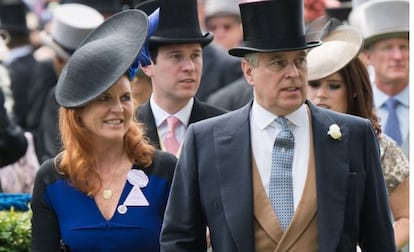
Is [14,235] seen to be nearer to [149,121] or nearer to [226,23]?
[149,121]

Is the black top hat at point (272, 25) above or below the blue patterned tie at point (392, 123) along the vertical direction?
above

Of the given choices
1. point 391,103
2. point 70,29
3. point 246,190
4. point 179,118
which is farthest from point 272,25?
point 70,29

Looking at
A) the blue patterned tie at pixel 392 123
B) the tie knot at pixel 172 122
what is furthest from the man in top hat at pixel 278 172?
the blue patterned tie at pixel 392 123

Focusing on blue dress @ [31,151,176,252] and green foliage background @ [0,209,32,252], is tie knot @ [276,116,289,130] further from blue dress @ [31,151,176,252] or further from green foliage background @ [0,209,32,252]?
green foliage background @ [0,209,32,252]

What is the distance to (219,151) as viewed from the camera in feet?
24.4

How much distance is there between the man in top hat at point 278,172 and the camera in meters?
7.25

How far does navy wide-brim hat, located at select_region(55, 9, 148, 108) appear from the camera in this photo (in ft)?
26.3

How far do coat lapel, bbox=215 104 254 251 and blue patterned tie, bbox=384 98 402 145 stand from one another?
3.00 m

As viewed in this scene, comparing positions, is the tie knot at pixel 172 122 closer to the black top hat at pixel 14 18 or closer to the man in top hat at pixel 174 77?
the man in top hat at pixel 174 77

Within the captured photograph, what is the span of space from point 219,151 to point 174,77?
2.02 metres

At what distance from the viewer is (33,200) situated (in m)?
8.09

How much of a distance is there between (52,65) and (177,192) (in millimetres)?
7641

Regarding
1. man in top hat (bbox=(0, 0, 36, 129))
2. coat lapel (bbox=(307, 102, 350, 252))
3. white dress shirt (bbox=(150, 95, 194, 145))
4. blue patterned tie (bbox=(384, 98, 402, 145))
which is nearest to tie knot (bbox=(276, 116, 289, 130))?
coat lapel (bbox=(307, 102, 350, 252))

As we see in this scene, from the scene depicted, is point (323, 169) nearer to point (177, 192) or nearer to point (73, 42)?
point (177, 192)
